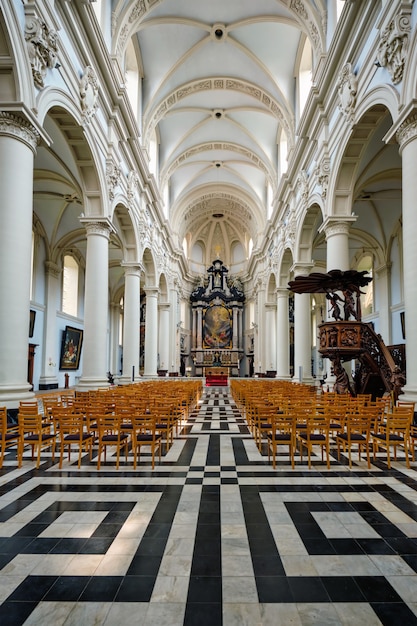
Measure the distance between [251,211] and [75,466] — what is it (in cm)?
3318

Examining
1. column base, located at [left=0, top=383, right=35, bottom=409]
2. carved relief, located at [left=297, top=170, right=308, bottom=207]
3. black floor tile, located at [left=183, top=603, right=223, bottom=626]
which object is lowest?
black floor tile, located at [left=183, top=603, right=223, bottom=626]

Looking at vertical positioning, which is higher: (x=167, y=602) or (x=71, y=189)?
(x=71, y=189)

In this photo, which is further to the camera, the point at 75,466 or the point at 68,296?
the point at 68,296

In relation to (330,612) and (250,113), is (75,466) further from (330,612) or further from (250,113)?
(250,113)

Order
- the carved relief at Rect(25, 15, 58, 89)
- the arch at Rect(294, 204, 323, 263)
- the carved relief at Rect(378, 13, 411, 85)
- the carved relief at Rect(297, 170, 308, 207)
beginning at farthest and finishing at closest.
A: 1. the arch at Rect(294, 204, 323, 263)
2. the carved relief at Rect(297, 170, 308, 207)
3. the carved relief at Rect(378, 13, 411, 85)
4. the carved relief at Rect(25, 15, 58, 89)

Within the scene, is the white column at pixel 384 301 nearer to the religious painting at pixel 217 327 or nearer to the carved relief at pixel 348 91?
the carved relief at pixel 348 91

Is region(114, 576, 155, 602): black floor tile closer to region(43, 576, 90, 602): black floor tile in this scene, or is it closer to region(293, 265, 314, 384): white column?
region(43, 576, 90, 602): black floor tile

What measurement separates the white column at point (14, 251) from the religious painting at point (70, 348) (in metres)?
15.5

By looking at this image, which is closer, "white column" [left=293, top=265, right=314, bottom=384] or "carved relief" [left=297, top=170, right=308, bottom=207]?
"carved relief" [left=297, top=170, right=308, bottom=207]

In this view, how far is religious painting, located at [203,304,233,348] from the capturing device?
42562 mm

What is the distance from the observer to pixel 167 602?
8.95 ft

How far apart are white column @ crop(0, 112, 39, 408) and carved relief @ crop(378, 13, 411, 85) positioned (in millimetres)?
7795

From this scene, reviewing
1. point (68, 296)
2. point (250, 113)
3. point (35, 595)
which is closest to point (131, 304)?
point (68, 296)

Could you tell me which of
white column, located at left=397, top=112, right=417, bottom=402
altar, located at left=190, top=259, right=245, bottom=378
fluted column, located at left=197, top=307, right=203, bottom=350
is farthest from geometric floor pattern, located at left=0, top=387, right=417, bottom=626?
altar, located at left=190, top=259, right=245, bottom=378
